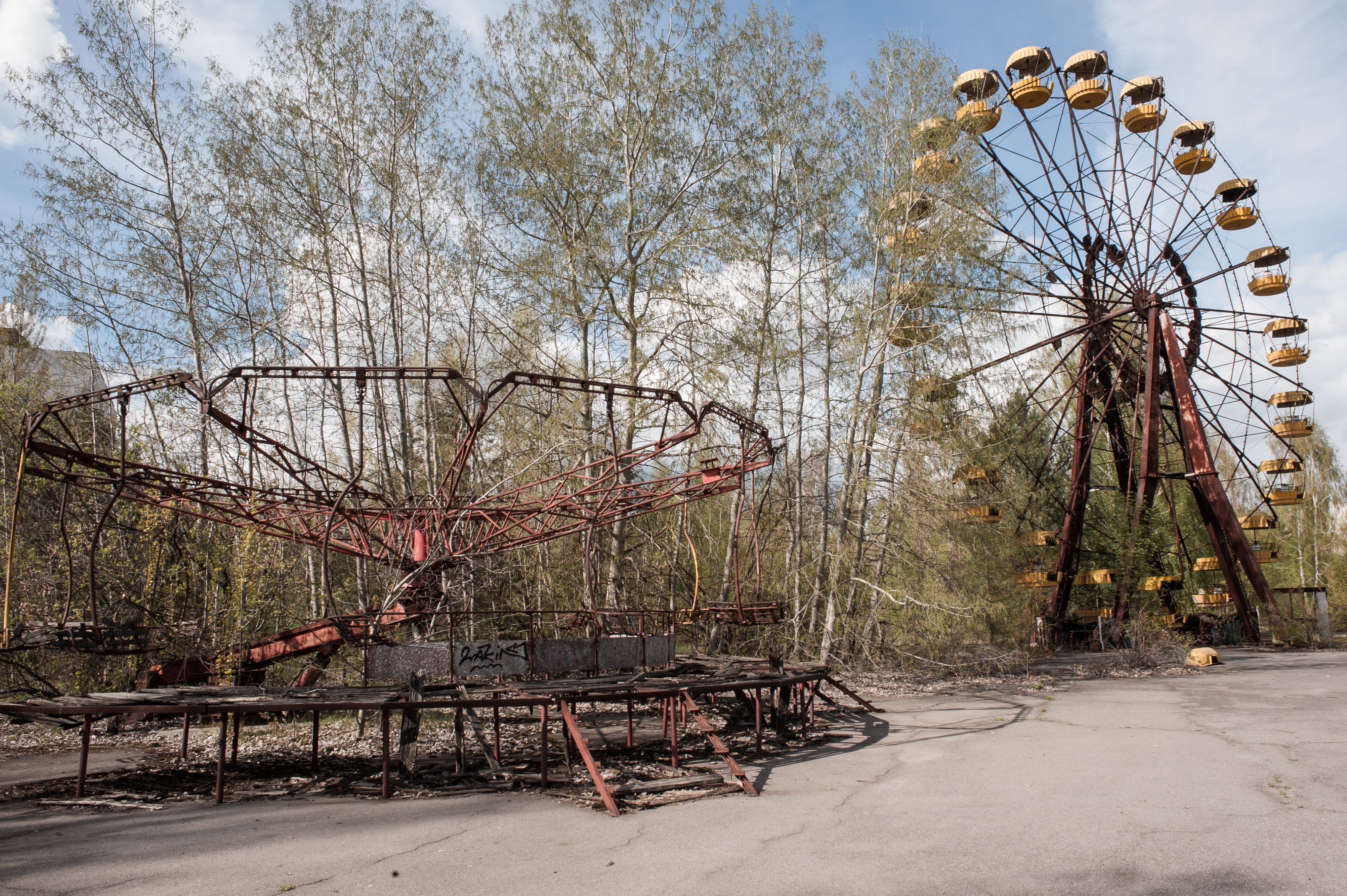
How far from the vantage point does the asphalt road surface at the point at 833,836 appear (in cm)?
520

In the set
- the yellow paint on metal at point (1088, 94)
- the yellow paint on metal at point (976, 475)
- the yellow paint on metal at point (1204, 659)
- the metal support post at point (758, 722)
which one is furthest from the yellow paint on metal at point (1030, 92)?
the metal support post at point (758, 722)

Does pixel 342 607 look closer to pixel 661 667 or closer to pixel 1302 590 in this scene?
pixel 661 667

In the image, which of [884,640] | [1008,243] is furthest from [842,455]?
[1008,243]

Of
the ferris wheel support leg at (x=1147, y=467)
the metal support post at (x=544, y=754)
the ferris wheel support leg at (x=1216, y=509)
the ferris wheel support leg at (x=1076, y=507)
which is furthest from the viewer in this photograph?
the ferris wheel support leg at (x=1076, y=507)

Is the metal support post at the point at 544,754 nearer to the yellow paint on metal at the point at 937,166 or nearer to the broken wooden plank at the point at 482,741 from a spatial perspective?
the broken wooden plank at the point at 482,741

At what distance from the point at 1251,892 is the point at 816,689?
7037mm

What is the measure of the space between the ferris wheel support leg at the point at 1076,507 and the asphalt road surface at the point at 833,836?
13.1m

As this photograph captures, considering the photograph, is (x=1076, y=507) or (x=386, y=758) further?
(x=1076, y=507)

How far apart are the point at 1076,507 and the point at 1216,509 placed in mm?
3260

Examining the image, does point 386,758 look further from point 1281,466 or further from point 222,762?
point 1281,466

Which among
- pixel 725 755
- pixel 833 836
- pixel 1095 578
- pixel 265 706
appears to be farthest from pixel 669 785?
pixel 1095 578

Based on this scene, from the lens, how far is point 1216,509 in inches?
806

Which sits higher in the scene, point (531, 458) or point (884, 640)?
point (531, 458)

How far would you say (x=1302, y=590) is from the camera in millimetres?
23797
